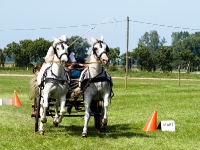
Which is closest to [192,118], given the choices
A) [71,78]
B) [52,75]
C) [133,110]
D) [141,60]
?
[133,110]

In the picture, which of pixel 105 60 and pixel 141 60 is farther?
pixel 141 60

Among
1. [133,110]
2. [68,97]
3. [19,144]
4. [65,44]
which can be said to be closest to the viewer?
[19,144]

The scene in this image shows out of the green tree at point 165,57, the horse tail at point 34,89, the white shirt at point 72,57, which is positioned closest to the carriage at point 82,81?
the white shirt at point 72,57

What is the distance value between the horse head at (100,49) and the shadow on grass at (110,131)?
2051 mm

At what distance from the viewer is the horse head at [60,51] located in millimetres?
11703

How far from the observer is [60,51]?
1180cm

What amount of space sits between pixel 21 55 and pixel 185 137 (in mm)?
78088

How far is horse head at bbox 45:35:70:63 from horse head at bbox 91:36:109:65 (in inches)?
25.8

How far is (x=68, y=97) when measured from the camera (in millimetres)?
13250

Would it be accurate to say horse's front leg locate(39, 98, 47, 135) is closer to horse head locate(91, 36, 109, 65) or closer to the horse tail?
the horse tail

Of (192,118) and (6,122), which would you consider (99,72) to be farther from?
(192,118)

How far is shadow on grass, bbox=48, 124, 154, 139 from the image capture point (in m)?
12.7

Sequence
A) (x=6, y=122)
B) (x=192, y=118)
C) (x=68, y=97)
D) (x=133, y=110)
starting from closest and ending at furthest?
(x=68, y=97) → (x=6, y=122) → (x=192, y=118) → (x=133, y=110)

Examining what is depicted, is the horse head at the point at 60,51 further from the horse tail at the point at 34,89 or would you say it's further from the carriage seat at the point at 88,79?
the horse tail at the point at 34,89
